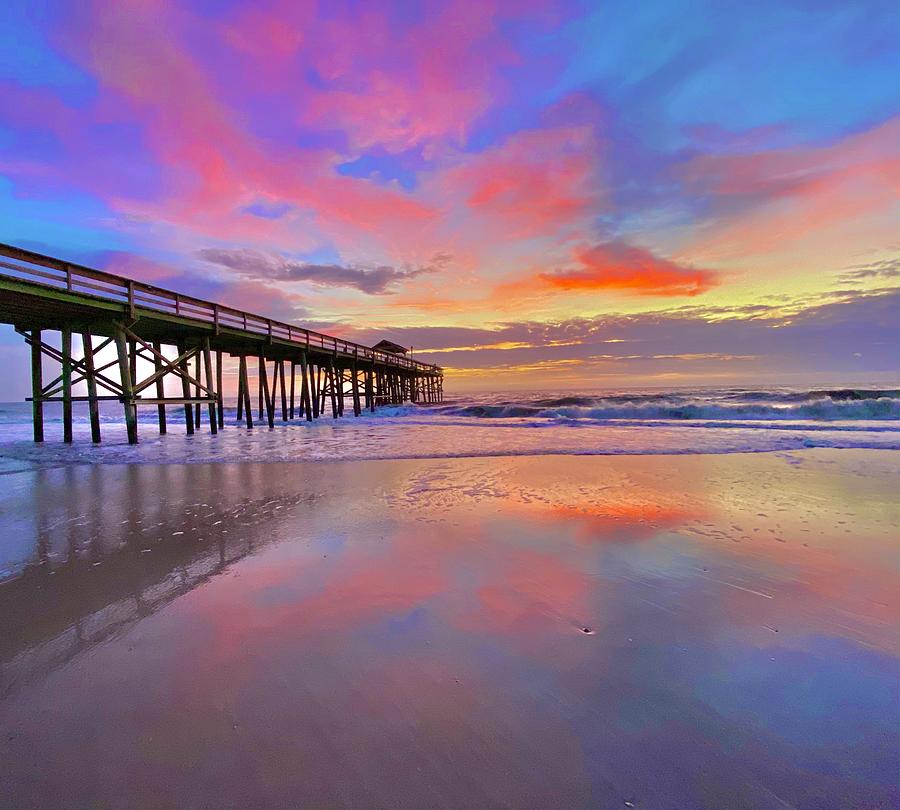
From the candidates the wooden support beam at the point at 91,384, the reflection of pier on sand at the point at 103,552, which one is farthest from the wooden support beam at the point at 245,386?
the reflection of pier on sand at the point at 103,552

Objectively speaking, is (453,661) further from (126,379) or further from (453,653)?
(126,379)

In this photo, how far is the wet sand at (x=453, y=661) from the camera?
1.46 m

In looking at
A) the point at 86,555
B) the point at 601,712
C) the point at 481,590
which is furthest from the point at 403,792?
the point at 86,555

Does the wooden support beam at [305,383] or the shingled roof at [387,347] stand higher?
the shingled roof at [387,347]

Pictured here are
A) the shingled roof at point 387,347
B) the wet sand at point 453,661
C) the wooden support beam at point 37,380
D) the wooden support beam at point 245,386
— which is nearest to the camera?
the wet sand at point 453,661

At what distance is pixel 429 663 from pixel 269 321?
1914 centimetres

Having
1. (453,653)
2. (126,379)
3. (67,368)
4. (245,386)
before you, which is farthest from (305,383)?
(453,653)

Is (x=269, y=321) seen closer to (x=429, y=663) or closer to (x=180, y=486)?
(x=180, y=486)

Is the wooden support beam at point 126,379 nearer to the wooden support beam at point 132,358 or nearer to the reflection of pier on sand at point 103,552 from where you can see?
the wooden support beam at point 132,358

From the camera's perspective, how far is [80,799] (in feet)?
4.52

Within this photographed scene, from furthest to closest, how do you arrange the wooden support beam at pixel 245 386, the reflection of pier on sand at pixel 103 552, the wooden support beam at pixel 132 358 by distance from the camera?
the wooden support beam at pixel 245 386 < the wooden support beam at pixel 132 358 < the reflection of pier on sand at pixel 103 552

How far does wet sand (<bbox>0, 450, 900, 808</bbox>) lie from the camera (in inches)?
57.3

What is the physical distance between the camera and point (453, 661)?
6.98 feet

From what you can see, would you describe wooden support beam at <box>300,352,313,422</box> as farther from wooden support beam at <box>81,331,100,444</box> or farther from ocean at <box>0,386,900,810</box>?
ocean at <box>0,386,900,810</box>
